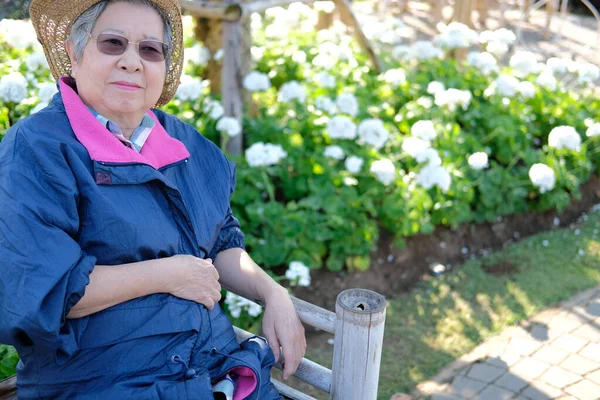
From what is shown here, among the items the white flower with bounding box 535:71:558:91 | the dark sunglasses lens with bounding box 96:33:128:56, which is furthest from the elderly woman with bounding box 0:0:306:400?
the white flower with bounding box 535:71:558:91

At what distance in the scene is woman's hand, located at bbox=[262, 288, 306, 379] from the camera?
195cm

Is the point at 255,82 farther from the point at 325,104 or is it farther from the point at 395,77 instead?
the point at 395,77

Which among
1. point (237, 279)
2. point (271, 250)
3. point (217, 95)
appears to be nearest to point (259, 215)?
point (271, 250)

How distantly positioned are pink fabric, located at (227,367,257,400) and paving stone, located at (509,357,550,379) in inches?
79.3

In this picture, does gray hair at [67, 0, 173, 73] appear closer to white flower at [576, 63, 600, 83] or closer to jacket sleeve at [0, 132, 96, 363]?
jacket sleeve at [0, 132, 96, 363]

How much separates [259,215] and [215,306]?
1.72 m

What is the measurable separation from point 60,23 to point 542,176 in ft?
11.4

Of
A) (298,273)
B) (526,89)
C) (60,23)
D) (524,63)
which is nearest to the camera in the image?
(60,23)

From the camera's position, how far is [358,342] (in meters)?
1.84

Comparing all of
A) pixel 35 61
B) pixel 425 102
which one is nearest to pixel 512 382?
pixel 425 102

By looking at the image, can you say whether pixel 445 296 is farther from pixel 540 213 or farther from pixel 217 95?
pixel 217 95

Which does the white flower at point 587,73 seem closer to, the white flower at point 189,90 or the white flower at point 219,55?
the white flower at point 219,55

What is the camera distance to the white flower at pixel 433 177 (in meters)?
3.94

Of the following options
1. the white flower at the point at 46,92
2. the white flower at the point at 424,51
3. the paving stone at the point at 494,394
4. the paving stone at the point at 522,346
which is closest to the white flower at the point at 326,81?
the white flower at the point at 424,51
